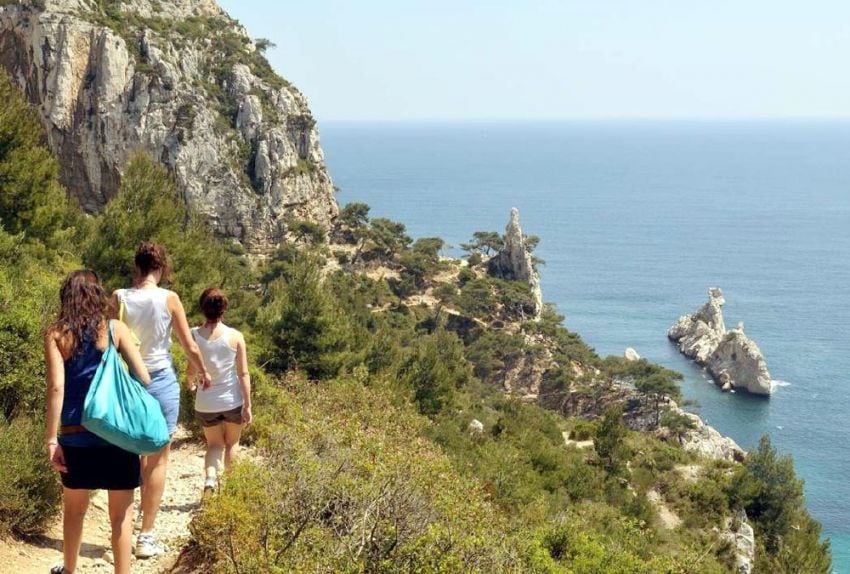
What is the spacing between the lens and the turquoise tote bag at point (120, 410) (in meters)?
4.02

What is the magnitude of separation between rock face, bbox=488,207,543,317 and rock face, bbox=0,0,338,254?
14.9 metres

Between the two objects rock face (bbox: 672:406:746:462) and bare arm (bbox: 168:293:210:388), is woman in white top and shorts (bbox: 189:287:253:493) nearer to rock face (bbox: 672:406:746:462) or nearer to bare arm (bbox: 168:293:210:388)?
bare arm (bbox: 168:293:210:388)

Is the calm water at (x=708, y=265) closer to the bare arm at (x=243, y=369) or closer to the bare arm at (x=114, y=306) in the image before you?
the bare arm at (x=243, y=369)

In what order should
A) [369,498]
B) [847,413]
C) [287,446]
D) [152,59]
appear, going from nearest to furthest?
[369,498] → [287,446] → [152,59] → [847,413]

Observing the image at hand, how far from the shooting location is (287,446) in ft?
20.2

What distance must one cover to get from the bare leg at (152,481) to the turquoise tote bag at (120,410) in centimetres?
88

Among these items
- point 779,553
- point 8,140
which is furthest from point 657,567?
point 779,553

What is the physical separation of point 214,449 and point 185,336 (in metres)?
1.36

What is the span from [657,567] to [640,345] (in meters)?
61.3

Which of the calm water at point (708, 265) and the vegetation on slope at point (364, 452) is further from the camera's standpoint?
the calm water at point (708, 265)

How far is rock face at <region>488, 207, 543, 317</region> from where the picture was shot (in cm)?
6009

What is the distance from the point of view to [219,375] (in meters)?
5.80

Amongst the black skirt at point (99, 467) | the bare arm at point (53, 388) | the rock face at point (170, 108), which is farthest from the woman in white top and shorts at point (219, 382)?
the rock face at point (170, 108)

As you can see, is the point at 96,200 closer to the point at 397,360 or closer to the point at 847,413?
the point at 397,360
